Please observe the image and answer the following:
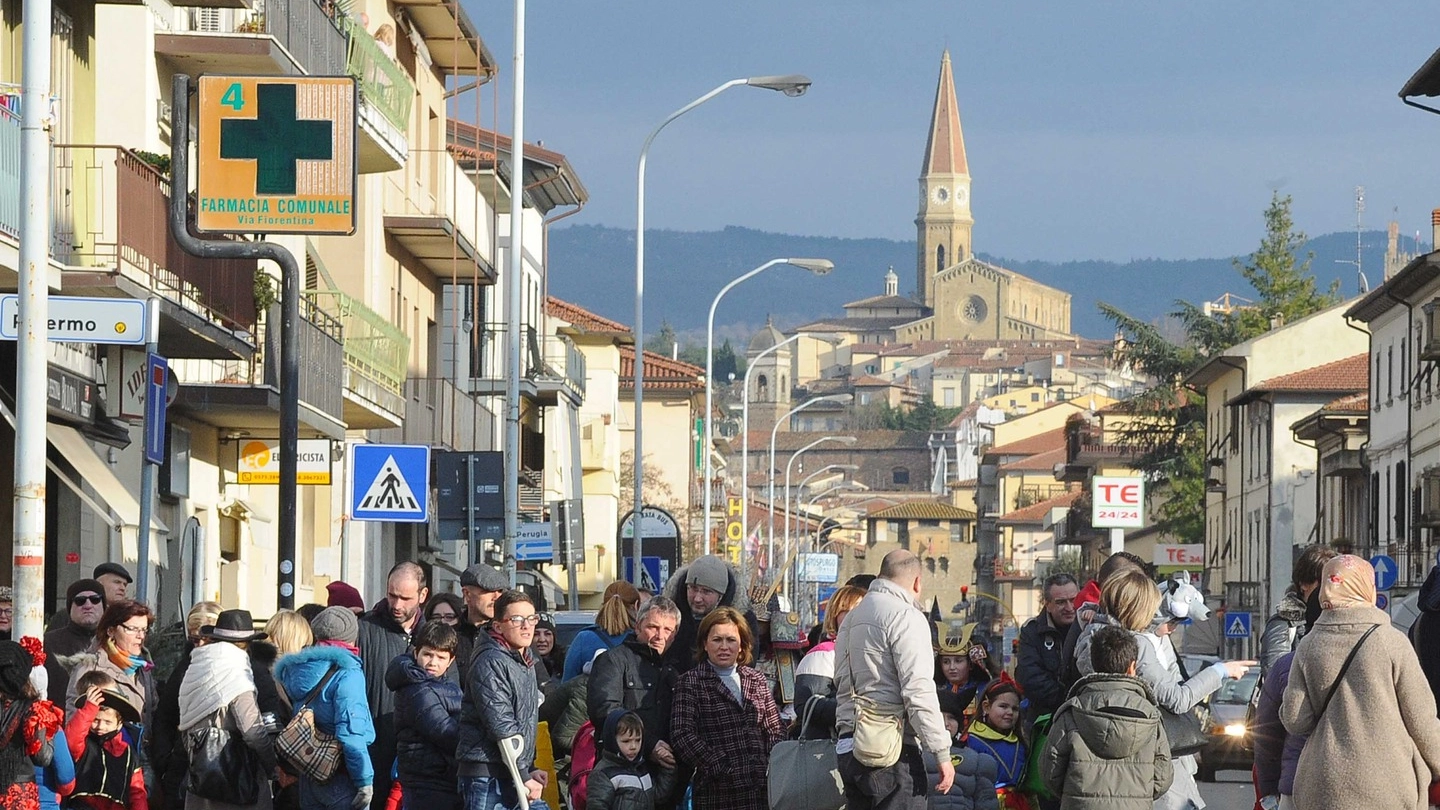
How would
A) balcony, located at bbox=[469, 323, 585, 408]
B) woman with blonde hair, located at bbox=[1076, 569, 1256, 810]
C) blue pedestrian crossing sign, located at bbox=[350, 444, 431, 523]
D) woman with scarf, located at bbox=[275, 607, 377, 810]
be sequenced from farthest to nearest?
1. balcony, located at bbox=[469, 323, 585, 408]
2. blue pedestrian crossing sign, located at bbox=[350, 444, 431, 523]
3. woman with scarf, located at bbox=[275, 607, 377, 810]
4. woman with blonde hair, located at bbox=[1076, 569, 1256, 810]

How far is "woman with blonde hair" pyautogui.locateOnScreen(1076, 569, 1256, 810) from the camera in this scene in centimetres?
1135

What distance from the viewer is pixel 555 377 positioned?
52219 mm

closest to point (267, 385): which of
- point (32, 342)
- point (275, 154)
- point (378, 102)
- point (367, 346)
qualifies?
point (367, 346)

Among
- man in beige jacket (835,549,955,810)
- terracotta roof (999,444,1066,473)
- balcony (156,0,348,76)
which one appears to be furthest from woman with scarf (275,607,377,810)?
terracotta roof (999,444,1066,473)

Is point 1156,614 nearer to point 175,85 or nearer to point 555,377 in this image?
point 175,85

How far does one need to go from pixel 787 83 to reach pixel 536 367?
41.2 feet

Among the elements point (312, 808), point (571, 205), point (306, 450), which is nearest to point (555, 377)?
point (571, 205)

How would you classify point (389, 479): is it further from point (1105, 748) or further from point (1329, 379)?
point (1329, 379)

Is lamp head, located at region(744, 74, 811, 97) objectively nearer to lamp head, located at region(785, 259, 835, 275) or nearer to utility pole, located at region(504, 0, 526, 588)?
utility pole, located at region(504, 0, 526, 588)

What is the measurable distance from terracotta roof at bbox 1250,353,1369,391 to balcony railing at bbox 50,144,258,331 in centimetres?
5268

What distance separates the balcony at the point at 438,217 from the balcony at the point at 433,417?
5.88 feet

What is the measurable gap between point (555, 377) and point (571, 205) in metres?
7.39

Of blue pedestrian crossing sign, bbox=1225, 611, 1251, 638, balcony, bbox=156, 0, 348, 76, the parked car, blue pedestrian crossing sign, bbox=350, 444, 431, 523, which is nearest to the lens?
blue pedestrian crossing sign, bbox=350, 444, 431, 523

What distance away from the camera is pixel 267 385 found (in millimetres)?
24484
